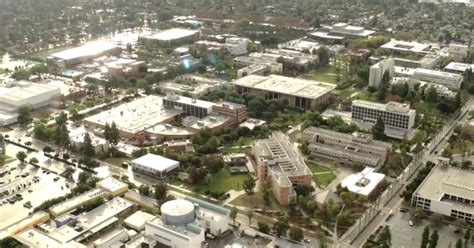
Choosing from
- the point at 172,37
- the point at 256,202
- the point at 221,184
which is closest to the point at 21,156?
the point at 221,184

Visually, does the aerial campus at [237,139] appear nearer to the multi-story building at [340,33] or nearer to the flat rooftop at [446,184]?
the flat rooftop at [446,184]

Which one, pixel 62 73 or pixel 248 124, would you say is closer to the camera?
pixel 248 124

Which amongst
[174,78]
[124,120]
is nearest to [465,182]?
[124,120]

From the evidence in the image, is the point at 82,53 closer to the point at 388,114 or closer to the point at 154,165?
the point at 154,165

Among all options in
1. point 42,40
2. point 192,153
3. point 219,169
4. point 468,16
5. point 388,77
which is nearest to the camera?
point 219,169

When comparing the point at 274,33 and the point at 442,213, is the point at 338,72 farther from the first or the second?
the point at 442,213

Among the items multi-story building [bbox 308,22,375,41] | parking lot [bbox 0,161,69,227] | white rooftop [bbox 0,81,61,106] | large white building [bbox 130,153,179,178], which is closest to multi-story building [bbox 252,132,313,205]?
large white building [bbox 130,153,179,178]

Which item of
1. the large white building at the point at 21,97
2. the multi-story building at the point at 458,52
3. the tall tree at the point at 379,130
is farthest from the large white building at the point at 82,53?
the multi-story building at the point at 458,52
